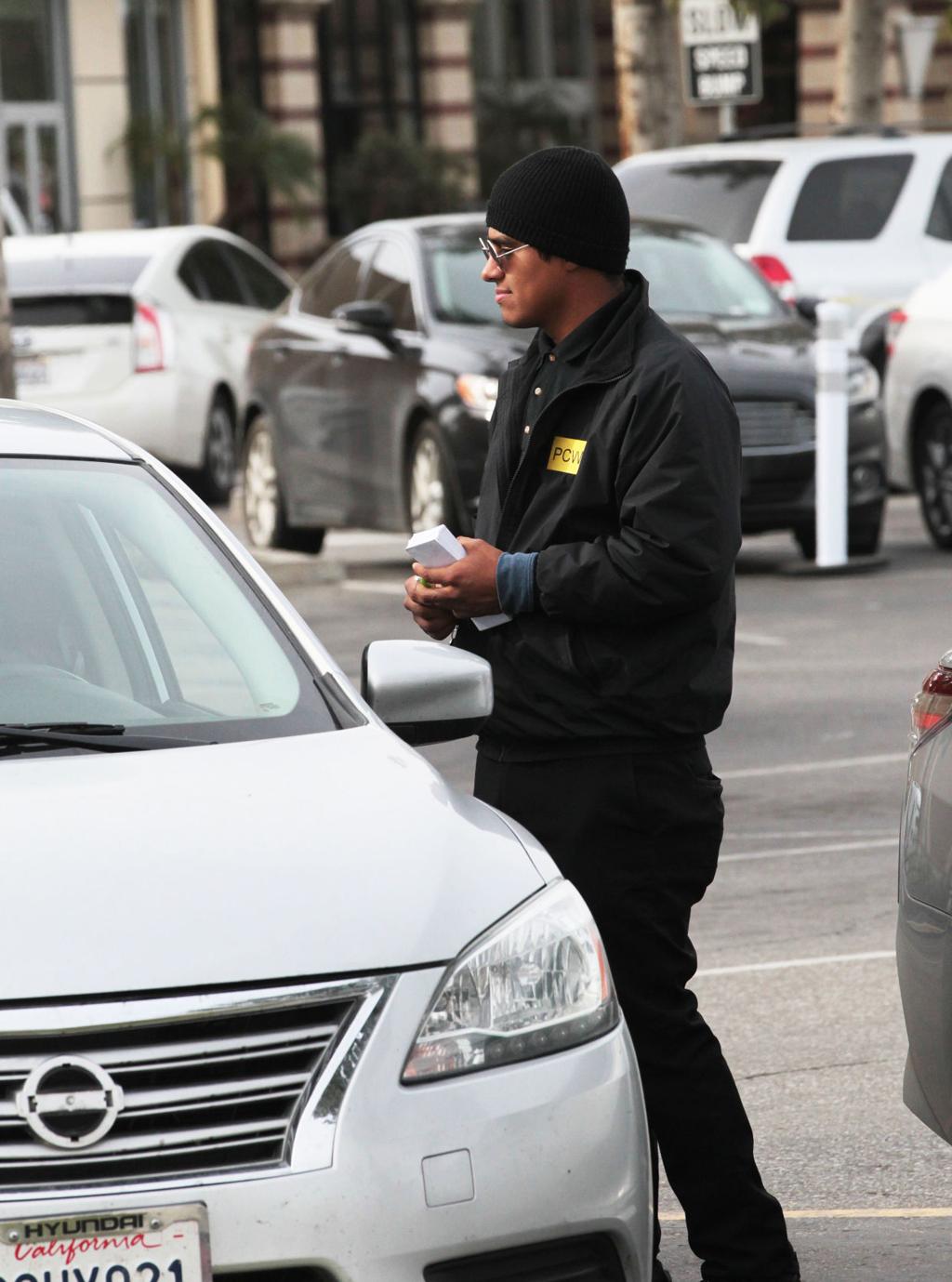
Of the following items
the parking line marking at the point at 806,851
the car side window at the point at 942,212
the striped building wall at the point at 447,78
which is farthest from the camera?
the striped building wall at the point at 447,78

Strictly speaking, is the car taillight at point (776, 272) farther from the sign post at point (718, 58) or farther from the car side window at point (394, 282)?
the sign post at point (718, 58)

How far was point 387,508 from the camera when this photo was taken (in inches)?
530

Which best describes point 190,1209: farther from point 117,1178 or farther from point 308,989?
point 308,989

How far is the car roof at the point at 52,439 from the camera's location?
→ 4.68 metres

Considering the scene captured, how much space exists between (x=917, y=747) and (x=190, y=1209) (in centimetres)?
158

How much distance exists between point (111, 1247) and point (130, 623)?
1631mm

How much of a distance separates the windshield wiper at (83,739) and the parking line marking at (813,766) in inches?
187

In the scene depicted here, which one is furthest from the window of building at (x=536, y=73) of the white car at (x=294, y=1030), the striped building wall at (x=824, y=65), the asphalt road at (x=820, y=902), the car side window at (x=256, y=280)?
the white car at (x=294, y=1030)

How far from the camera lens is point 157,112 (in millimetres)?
31859

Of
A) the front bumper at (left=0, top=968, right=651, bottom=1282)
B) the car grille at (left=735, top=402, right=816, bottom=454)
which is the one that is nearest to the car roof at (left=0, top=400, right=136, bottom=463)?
the front bumper at (left=0, top=968, right=651, bottom=1282)

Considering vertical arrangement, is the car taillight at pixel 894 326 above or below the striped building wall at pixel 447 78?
below

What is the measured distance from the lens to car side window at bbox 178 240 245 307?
18531 millimetres

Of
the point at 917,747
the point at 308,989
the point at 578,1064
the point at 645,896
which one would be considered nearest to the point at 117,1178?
the point at 308,989

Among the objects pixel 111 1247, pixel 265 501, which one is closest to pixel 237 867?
pixel 111 1247
